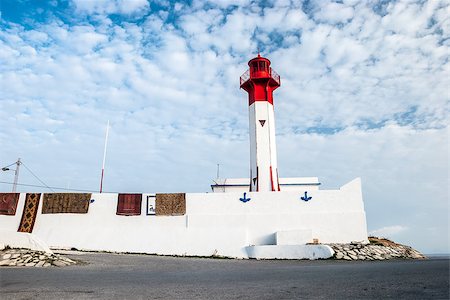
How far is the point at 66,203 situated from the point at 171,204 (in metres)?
7.52

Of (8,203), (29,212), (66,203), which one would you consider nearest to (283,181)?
(66,203)

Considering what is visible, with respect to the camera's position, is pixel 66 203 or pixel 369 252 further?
pixel 66 203

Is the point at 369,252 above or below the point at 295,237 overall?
below

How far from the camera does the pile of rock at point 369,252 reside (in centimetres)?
1881

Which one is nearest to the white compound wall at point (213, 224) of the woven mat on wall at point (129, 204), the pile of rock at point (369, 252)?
the woven mat on wall at point (129, 204)

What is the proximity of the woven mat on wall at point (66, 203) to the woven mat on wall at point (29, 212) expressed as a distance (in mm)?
593

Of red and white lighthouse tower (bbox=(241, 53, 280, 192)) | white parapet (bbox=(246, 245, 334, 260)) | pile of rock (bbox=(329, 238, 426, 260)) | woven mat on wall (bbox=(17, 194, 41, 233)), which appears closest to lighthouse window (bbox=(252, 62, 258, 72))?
red and white lighthouse tower (bbox=(241, 53, 280, 192))

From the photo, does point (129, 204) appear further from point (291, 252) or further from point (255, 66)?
point (255, 66)

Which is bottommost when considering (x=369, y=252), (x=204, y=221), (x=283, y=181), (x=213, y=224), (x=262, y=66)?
(x=369, y=252)

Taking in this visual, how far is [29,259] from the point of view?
542 inches

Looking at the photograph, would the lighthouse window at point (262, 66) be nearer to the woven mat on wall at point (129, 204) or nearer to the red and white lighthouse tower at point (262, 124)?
the red and white lighthouse tower at point (262, 124)

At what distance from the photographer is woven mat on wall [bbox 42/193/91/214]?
2316 centimetres

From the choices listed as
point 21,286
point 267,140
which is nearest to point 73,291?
point 21,286

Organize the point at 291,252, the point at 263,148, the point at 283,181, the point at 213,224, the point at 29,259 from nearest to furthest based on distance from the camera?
the point at 29,259 → the point at 291,252 → the point at 213,224 → the point at 263,148 → the point at 283,181
